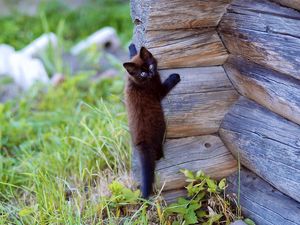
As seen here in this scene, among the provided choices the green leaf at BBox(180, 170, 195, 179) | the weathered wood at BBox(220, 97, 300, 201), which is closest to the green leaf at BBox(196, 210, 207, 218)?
the green leaf at BBox(180, 170, 195, 179)

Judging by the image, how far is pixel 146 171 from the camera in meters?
3.29

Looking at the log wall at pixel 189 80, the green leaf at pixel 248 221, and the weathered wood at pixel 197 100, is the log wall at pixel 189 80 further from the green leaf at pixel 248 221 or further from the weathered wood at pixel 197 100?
the green leaf at pixel 248 221

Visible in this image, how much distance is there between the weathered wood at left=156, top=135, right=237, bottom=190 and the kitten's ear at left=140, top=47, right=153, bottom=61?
559 mm

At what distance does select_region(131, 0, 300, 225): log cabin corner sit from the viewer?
9.32 ft

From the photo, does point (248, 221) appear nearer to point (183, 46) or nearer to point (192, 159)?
point (192, 159)

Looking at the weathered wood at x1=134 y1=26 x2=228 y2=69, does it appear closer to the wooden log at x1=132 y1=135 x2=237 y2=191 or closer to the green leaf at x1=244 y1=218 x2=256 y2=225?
the wooden log at x1=132 y1=135 x2=237 y2=191

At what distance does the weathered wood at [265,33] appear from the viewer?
2719mm

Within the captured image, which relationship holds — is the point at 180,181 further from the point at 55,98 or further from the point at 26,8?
the point at 26,8

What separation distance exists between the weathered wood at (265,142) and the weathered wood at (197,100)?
7 centimetres

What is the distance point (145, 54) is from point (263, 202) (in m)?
1.04

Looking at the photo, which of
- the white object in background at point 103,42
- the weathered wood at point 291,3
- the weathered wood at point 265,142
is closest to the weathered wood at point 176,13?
the weathered wood at point 291,3

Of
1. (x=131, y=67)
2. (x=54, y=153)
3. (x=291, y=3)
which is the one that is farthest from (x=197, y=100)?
(x=54, y=153)

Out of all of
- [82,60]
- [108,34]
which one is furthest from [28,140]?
[108,34]

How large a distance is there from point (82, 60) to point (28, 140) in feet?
7.66
